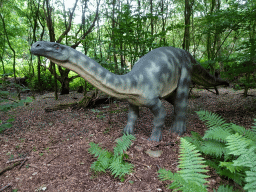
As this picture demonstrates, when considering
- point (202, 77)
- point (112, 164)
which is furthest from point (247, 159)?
point (202, 77)

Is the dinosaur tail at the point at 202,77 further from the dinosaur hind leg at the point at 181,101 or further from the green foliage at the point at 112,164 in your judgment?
the green foliage at the point at 112,164

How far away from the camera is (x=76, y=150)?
7.80ft

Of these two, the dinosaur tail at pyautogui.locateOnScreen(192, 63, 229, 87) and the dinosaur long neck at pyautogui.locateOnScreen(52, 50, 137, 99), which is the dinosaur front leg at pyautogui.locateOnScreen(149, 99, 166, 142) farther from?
the dinosaur tail at pyautogui.locateOnScreen(192, 63, 229, 87)

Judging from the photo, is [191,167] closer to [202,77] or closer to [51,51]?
[51,51]

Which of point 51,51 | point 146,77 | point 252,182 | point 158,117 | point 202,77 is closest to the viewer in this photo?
point 252,182

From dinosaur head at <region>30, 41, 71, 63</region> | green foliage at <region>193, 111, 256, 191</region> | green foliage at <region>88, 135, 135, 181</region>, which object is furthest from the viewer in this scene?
green foliage at <region>88, 135, 135, 181</region>

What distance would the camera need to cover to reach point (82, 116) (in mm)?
3752

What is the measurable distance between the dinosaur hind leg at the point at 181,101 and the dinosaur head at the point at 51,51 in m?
1.90

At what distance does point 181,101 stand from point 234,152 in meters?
1.71

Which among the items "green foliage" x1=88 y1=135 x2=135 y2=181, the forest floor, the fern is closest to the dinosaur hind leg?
the forest floor

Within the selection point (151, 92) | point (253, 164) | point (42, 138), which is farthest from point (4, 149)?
point (253, 164)

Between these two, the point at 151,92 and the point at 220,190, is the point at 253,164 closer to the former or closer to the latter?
the point at 220,190

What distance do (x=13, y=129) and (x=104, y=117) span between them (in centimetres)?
166

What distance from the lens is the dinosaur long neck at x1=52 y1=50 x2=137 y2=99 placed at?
67.4 inches
